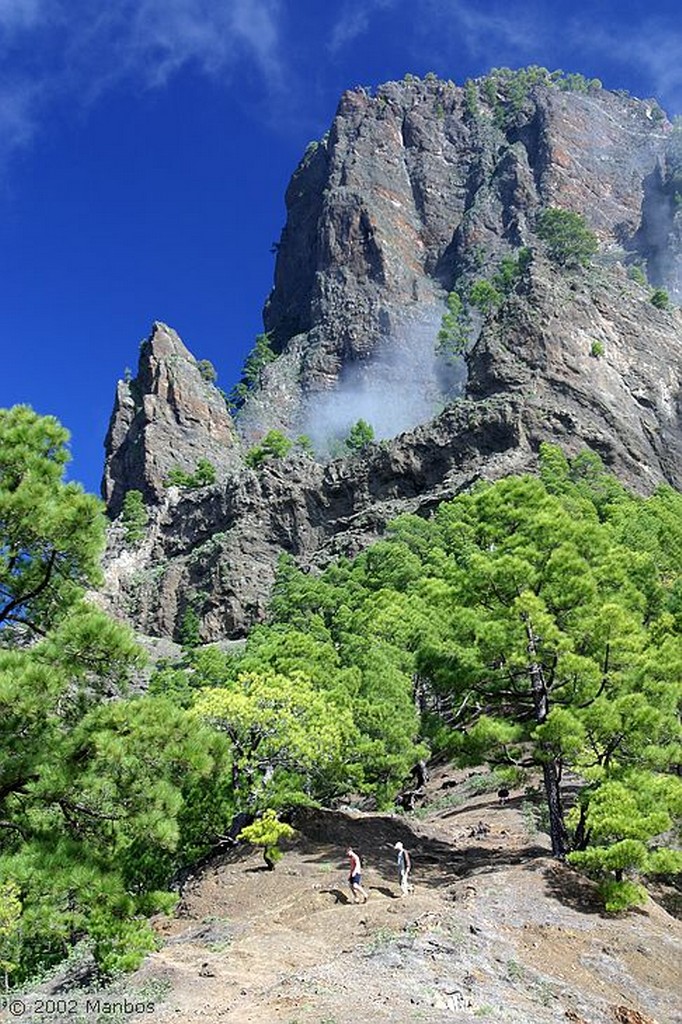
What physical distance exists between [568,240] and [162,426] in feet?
185

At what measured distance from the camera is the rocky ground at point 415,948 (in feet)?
35.2

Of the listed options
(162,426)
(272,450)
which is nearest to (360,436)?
(272,450)

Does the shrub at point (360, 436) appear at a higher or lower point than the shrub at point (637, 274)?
lower

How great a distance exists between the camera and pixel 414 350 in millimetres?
114812

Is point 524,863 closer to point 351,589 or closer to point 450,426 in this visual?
point 351,589

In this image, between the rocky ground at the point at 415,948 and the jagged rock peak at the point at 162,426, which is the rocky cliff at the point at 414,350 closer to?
the jagged rock peak at the point at 162,426

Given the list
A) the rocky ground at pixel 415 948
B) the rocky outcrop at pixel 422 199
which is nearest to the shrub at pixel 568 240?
the rocky outcrop at pixel 422 199

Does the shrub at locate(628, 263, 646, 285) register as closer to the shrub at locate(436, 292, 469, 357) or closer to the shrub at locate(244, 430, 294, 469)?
the shrub at locate(436, 292, 469, 357)

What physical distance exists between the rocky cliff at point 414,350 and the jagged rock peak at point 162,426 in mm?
294

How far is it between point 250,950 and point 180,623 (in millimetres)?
55307

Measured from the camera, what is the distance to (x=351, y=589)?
157 ft

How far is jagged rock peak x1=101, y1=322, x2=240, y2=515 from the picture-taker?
101m

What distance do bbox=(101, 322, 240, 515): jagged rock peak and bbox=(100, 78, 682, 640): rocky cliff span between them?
11.6 inches

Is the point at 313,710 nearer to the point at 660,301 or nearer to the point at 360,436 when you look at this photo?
the point at 360,436
